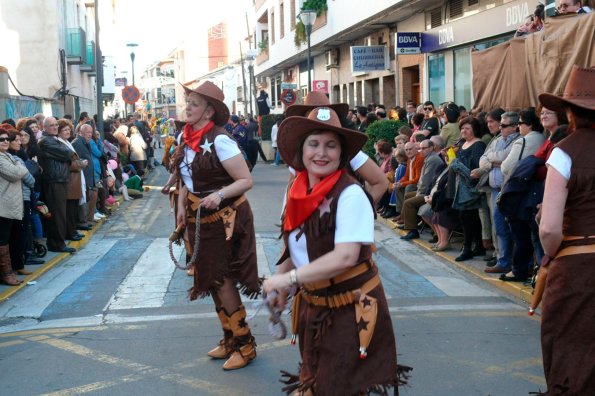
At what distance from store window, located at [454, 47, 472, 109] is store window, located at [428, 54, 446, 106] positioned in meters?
0.75

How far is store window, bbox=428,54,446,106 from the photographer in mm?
19641

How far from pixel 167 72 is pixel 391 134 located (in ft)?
388

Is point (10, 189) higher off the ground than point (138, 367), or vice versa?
point (10, 189)

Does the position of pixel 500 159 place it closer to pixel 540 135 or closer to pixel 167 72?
pixel 540 135

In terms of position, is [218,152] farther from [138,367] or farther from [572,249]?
[572,249]

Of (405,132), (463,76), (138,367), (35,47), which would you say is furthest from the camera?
(35,47)

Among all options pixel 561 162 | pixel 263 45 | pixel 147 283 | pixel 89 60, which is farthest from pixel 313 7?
pixel 561 162

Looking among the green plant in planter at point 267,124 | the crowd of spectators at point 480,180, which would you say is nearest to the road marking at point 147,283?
the crowd of spectators at point 480,180

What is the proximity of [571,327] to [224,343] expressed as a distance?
2843mm

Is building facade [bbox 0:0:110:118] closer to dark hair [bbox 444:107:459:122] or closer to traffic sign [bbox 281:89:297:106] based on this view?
traffic sign [bbox 281:89:297:106]

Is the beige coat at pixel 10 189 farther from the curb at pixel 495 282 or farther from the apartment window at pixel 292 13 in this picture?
the apartment window at pixel 292 13

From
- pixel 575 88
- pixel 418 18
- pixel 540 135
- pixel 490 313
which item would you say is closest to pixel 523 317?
pixel 490 313

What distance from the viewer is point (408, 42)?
19844 mm

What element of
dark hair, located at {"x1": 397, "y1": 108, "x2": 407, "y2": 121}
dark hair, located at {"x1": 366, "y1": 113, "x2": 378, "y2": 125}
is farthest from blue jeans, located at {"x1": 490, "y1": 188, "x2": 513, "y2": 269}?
dark hair, located at {"x1": 366, "y1": 113, "x2": 378, "y2": 125}
